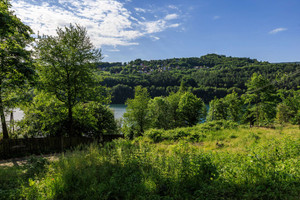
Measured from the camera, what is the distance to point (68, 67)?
1534 centimetres

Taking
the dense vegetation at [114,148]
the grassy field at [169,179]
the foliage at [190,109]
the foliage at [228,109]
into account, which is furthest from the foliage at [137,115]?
the grassy field at [169,179]

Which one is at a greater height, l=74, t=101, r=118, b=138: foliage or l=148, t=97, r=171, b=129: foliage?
l=74, t=101, r=118, b=138: foliage

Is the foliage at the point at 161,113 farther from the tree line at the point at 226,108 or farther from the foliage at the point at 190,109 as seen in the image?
the foliage at the point at 190,109

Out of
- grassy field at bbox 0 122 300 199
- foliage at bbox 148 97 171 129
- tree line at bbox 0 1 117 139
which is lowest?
foliage at bbox 148 97 171 129

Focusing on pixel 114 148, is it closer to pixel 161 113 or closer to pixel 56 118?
pixel 56 118

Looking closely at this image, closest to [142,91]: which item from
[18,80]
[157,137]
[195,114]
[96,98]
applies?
[195,114]

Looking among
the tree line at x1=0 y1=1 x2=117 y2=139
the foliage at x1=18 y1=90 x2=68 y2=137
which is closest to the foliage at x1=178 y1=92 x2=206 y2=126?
the tree line at x1=0 y1=1 x2=117 y2=139

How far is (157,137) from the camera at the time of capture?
14289mm

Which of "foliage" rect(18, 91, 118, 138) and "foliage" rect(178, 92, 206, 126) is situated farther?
"foliage" rect(178, 92, 206, 126)

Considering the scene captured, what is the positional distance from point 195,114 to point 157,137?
94.7 feet

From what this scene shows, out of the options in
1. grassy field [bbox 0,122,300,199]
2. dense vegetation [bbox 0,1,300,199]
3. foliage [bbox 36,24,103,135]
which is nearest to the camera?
grassy field [bbox 0,122,300,199]

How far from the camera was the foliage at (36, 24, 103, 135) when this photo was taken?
1481 centimetres

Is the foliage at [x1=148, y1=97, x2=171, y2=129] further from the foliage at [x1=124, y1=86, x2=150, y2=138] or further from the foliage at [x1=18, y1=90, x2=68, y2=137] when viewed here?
the foliage at [x1=18, y1=90, x2=68, y2=137]

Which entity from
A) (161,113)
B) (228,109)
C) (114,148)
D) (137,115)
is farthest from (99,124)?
(228,109)
